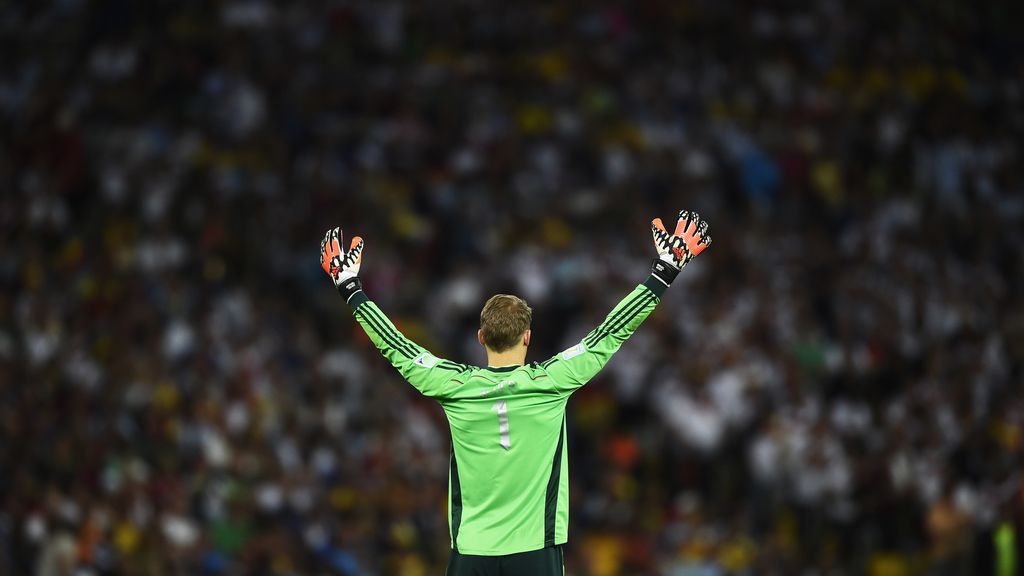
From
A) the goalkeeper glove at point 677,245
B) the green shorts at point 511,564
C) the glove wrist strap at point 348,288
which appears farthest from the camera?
the glove wrist strap at point 348,288

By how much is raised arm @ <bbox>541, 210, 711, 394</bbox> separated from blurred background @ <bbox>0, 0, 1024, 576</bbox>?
744 cm

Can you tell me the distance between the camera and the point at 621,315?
260 inches

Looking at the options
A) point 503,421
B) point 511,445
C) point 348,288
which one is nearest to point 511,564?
Answer: point 511,445

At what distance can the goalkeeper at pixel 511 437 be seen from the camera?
252 inches

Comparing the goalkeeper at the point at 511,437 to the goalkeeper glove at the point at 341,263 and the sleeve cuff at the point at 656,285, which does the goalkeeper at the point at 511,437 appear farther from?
the goalkeeper glove at the point at 341,263

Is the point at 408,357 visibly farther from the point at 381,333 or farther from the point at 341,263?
the point at 341,263

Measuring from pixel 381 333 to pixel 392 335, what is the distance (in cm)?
5

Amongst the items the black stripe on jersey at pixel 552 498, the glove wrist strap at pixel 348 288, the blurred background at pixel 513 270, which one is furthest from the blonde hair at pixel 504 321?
the blurred background at pixel 513 270

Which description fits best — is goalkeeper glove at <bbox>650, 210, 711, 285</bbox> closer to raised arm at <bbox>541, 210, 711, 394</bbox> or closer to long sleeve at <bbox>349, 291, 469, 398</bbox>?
raised arm at <bbox>541, 210, 711, 394</bbox>

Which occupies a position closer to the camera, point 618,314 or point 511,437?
point 511,437

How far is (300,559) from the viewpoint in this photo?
14352 mm

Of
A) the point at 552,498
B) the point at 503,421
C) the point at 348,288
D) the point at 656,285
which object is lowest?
the point at 552,498

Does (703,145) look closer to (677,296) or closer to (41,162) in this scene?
(677,296)

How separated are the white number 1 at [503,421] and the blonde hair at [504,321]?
0.87 feet
